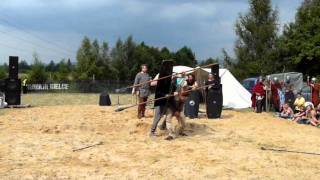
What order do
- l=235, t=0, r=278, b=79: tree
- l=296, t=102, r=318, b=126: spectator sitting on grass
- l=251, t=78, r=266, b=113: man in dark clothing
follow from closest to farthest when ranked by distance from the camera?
l=296, t=102, r=318, b=126: spectator sitting on grass, l=251, t=78, r=266, b=113: man in dark clothing, l=235, t=0, r=278, b=79: tree

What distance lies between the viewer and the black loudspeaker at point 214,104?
55.1 feet

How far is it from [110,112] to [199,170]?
8.19m

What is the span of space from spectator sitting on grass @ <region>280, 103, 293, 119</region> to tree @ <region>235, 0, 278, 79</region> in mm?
24615

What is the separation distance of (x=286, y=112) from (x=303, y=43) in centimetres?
2378

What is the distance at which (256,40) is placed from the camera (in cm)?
4456

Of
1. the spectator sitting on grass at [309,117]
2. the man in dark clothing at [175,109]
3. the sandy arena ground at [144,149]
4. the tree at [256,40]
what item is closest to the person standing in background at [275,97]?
the spectator sitting on grass at [309,117]

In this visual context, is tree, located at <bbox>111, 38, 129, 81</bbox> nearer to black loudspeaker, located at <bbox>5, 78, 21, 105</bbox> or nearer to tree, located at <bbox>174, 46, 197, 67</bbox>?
tree, located at <bbox>174, 46, 197, 67</bbox>

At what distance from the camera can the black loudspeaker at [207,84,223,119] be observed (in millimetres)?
16781

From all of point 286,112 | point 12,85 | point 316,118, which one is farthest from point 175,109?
point 12,85

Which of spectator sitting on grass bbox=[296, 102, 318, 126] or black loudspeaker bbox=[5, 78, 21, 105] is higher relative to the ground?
black loudspeaker bbox=[5, 78, 21, 105]

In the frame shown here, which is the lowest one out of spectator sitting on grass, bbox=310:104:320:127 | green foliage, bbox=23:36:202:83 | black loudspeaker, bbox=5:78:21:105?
spectator sitting on grass, bbox=310:104:320:127

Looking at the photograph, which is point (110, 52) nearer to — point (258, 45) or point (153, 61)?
point (153, 61)

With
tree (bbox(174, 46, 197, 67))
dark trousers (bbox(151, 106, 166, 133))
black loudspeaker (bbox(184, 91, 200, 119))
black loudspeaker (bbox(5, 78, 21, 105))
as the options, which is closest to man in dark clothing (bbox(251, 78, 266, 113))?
black loudspeaker (bbox(184, 91, 200, 119))

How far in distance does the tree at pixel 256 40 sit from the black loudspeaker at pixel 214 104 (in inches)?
1043
